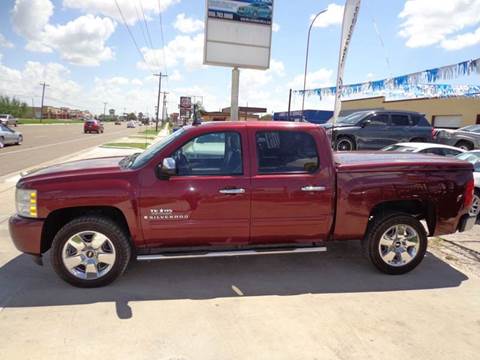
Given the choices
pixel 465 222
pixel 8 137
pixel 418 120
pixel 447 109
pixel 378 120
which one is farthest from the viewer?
pixel 447 109

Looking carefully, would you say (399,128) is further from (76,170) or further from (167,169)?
(76,170)

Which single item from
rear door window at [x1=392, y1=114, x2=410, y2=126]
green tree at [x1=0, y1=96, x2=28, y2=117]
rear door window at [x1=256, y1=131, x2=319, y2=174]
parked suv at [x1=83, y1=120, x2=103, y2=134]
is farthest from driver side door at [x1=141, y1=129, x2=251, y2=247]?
green tree at [x1=0, y1=96, x2=28, y2=117]

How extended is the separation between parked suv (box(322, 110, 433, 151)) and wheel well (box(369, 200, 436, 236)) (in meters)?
7.31

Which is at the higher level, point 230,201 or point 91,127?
point 91,127

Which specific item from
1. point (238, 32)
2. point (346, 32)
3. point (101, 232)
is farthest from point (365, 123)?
point (101, 232)

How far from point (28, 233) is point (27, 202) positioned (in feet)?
1.04

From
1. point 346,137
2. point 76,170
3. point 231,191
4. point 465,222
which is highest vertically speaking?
point 346,137

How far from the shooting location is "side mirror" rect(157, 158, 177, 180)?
380cm

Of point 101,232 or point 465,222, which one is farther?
point 465,222

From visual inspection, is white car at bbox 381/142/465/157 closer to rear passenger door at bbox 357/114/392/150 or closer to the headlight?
rear passenger door at bbox 357/114/392/150

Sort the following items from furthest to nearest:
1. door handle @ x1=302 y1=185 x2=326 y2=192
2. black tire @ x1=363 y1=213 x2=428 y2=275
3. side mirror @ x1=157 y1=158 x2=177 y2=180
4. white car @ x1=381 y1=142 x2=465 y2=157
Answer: white car @ x1=381 y1=142 x2=465 y2=157 < black tire @ x1=363 y1=213 x2=428 y2=275 < door handle @ x1=302 y1=185 x2=326 y2=192 < side mirror @ x1=157 y1=158 x2=177 y2=180

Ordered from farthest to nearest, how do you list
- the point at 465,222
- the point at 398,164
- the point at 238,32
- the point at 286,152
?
the point at 238,32 < the point at 465,222 < the point at 398,164 < the point at 286,152

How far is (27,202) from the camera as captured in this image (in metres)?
3.85

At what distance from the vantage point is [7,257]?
4730 millimetres
